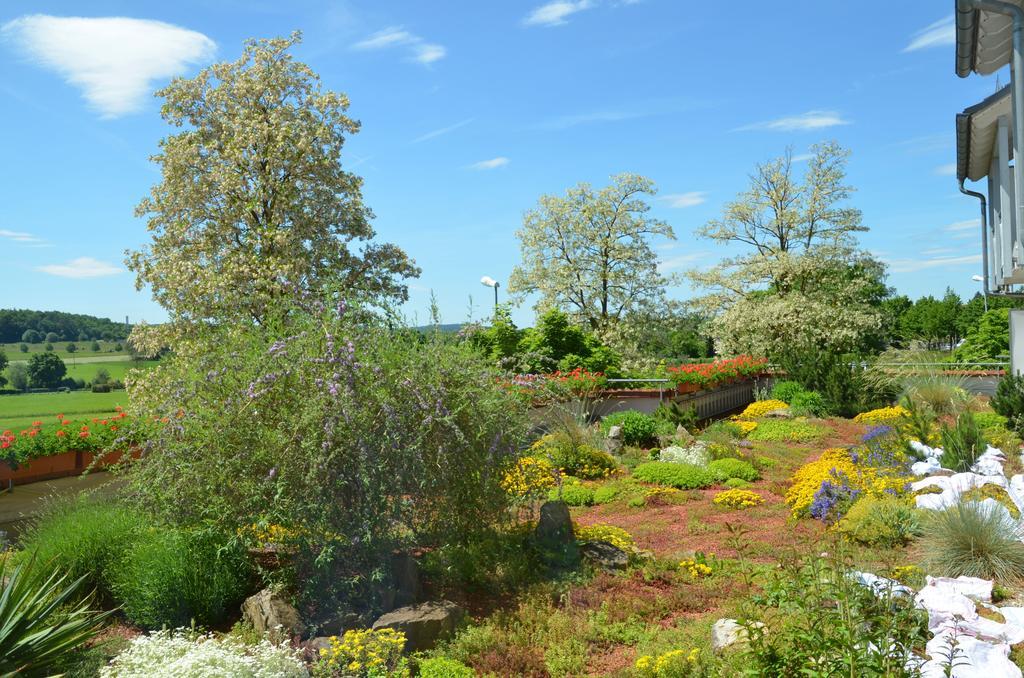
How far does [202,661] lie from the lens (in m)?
4.04

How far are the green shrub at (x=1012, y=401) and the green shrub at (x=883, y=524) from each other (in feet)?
18.5

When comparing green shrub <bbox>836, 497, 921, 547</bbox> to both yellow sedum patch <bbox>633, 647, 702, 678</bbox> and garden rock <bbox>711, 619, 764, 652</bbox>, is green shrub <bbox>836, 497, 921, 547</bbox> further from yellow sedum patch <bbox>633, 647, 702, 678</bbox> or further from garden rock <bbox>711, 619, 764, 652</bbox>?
yellow sedum patch <bbox>633, 647, 702, 678</bbox>

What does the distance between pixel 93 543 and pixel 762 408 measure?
1378cm

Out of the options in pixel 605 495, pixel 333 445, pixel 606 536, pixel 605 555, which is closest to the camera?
pixel 333 445

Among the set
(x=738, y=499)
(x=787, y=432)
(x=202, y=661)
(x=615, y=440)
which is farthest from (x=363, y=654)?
(x=787, y=432)

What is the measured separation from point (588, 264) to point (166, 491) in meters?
22.2

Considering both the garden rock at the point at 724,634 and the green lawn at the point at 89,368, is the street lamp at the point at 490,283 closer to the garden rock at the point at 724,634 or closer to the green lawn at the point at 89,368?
the garden rock at the point at 724,634

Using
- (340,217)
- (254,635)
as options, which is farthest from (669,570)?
(340,217)

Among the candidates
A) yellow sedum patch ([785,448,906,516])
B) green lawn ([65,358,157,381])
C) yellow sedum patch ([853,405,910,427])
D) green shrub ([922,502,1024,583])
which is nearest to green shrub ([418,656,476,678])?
green shrub ([922,502,1024,583])

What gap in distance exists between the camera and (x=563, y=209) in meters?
27.2

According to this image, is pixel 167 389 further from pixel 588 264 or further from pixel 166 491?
pixel 588 264

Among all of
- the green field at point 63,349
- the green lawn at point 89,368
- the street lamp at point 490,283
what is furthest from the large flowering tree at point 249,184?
the green field at point 63,349

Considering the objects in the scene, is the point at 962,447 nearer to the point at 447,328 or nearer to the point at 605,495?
the point at 605,495

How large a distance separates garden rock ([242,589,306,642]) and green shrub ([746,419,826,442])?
1037 cm
